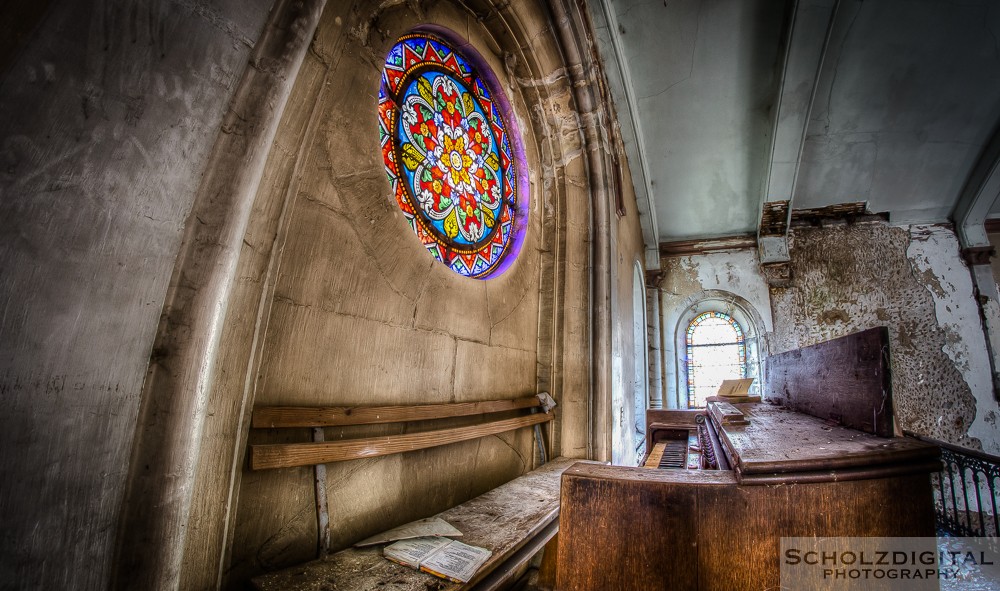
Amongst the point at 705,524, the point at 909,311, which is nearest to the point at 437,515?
the point at 705,524

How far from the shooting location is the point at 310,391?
150cm

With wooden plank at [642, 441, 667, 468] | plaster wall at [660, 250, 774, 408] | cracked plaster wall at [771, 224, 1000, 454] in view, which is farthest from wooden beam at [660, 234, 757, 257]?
wooden plank at [642, 441, 667, 468]

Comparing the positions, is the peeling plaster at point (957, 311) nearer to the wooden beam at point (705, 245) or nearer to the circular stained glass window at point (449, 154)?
the wooden beam at point (705, 245)

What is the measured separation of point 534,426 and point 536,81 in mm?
3221

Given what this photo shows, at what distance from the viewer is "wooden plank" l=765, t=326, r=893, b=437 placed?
40.1 inches

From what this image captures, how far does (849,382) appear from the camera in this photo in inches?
48.5

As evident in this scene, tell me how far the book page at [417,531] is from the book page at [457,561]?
0.35ft

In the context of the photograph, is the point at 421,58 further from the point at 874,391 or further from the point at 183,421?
the point at 874,391

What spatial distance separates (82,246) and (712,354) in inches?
325

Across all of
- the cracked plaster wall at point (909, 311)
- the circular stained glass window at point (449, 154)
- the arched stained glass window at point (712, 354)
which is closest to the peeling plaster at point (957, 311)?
the cracked plaster wall at point (909, 311)

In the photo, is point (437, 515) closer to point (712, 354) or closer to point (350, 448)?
point (350, 448)

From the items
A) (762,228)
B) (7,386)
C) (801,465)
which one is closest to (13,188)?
(7,386)

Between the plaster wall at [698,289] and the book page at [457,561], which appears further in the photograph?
the plaster wall at [698,289]

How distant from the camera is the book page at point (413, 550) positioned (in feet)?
4.68
